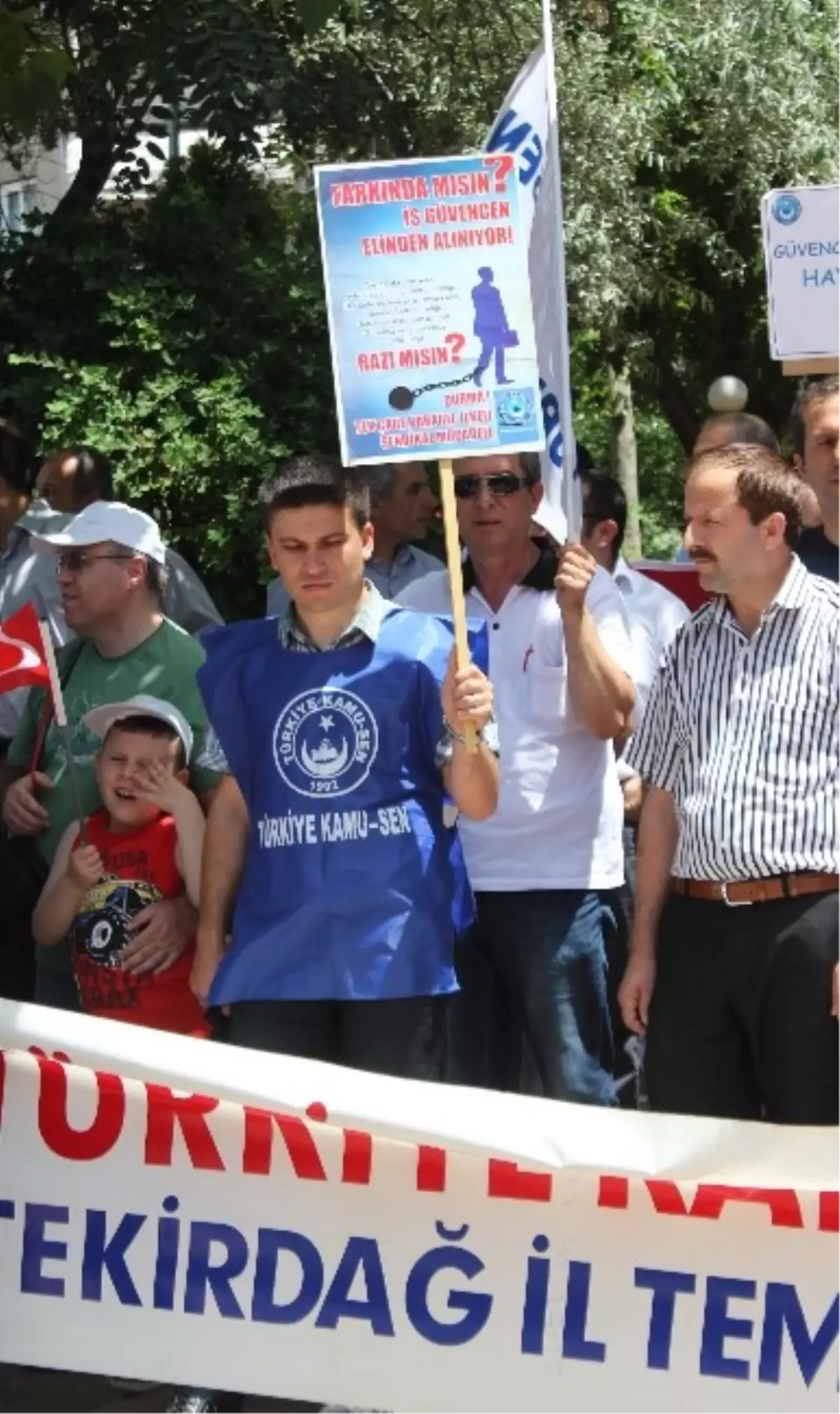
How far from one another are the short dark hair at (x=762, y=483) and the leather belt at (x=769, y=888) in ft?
2.25

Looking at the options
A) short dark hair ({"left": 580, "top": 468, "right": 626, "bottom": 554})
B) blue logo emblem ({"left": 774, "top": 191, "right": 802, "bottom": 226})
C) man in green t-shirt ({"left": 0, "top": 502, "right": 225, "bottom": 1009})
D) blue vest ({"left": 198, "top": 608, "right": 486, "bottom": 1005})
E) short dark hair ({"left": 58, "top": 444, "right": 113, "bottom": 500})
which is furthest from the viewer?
short dark hair ({"left": 58, "top": 444, "right": 113, "bottom": 500})

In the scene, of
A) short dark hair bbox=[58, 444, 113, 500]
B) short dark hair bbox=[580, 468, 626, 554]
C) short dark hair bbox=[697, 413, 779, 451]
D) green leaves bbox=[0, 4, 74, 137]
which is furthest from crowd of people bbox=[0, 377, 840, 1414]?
green leaves bbox=[0, 4, 74, 137]

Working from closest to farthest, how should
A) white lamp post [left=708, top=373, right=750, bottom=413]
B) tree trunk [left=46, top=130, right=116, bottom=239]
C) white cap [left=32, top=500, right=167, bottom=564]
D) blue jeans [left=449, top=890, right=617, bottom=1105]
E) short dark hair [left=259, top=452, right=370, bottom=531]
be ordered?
short dark hair [left=259, top=452, right=370, bottom=531] → blue jeans [left=449, top=890, right=617, bottom=1105] → white cap [left=32, top=500, right=167, bottom=564] → tree trunk [left=46, top=130, right=116, bottom=239] → white lamp post [left=708, top=373, right=750, bottom=413]

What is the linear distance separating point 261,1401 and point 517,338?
8.03 ft

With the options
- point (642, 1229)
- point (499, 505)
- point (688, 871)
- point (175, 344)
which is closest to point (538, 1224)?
point (642, 1229)

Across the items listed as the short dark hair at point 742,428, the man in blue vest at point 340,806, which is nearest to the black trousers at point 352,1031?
the man in blue vest at point 340,806

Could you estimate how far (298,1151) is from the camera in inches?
178

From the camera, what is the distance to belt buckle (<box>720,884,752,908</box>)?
4.81 m

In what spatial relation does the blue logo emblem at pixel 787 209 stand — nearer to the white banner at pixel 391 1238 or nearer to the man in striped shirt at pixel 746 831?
the man in striped shirt at pixel 746 831

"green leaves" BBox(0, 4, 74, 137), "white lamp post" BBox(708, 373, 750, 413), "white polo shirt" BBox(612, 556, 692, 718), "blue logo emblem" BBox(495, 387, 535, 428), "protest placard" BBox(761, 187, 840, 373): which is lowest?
"white polo shirt" BBox(612, 556, 692, 718)

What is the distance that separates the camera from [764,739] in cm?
482

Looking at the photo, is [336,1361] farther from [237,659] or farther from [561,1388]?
[237,659]

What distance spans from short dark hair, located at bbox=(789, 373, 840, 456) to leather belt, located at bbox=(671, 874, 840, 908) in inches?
53.0

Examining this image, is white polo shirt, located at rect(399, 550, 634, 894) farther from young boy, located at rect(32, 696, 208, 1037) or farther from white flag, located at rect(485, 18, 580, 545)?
young boy, located at rect(32, 696, 208, 1037)
